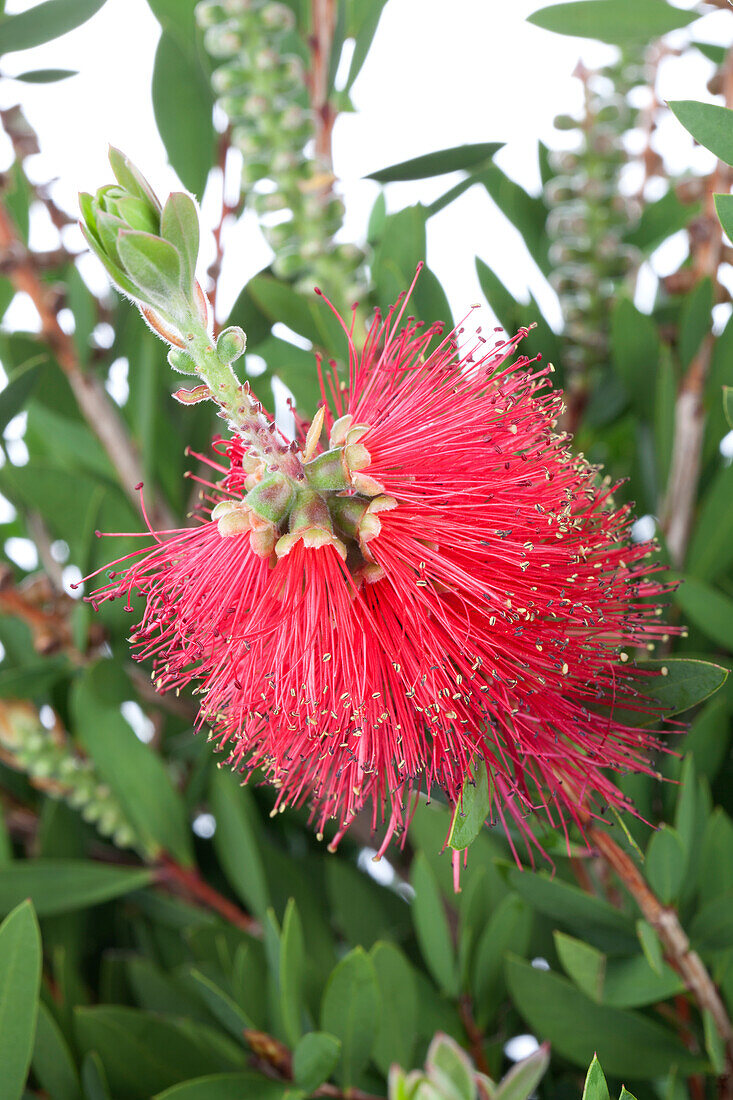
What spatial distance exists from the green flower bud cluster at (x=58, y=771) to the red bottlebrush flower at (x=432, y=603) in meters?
0.37

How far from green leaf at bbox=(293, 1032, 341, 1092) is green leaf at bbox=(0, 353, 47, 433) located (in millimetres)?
520

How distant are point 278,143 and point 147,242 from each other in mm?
453

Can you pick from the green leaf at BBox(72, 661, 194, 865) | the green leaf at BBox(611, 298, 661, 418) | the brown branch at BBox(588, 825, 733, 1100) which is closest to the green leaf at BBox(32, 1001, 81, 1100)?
the green leaf at BBox(72, 661, 194, 865)

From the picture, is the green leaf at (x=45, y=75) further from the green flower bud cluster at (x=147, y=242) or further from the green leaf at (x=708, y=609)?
the green leaf at (x=708, y=609)

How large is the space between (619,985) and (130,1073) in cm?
38

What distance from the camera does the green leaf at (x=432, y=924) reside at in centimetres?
74

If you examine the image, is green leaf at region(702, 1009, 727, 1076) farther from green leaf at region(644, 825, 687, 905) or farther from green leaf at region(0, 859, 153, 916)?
green leaf at region(0, 859, 153, 916)

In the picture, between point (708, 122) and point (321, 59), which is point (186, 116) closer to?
point (321, 59)

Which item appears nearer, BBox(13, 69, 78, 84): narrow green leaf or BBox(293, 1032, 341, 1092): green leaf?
BBox(293, 1032, 341, 1092): green leaf

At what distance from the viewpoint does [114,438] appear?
0.99m

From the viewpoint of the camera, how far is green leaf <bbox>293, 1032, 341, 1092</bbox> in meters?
0.64

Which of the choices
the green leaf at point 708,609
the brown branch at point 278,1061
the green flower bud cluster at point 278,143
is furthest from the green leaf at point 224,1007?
the green flower bud cluster at point 278,143

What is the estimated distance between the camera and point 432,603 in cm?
58

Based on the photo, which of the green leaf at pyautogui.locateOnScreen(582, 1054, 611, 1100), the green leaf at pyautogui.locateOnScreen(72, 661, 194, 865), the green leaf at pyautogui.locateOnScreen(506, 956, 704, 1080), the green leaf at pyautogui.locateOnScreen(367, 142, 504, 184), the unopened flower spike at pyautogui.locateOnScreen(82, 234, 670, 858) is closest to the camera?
the green leaf at pyautogui.locateOnScreen(582, 1054, 611, 1100)
